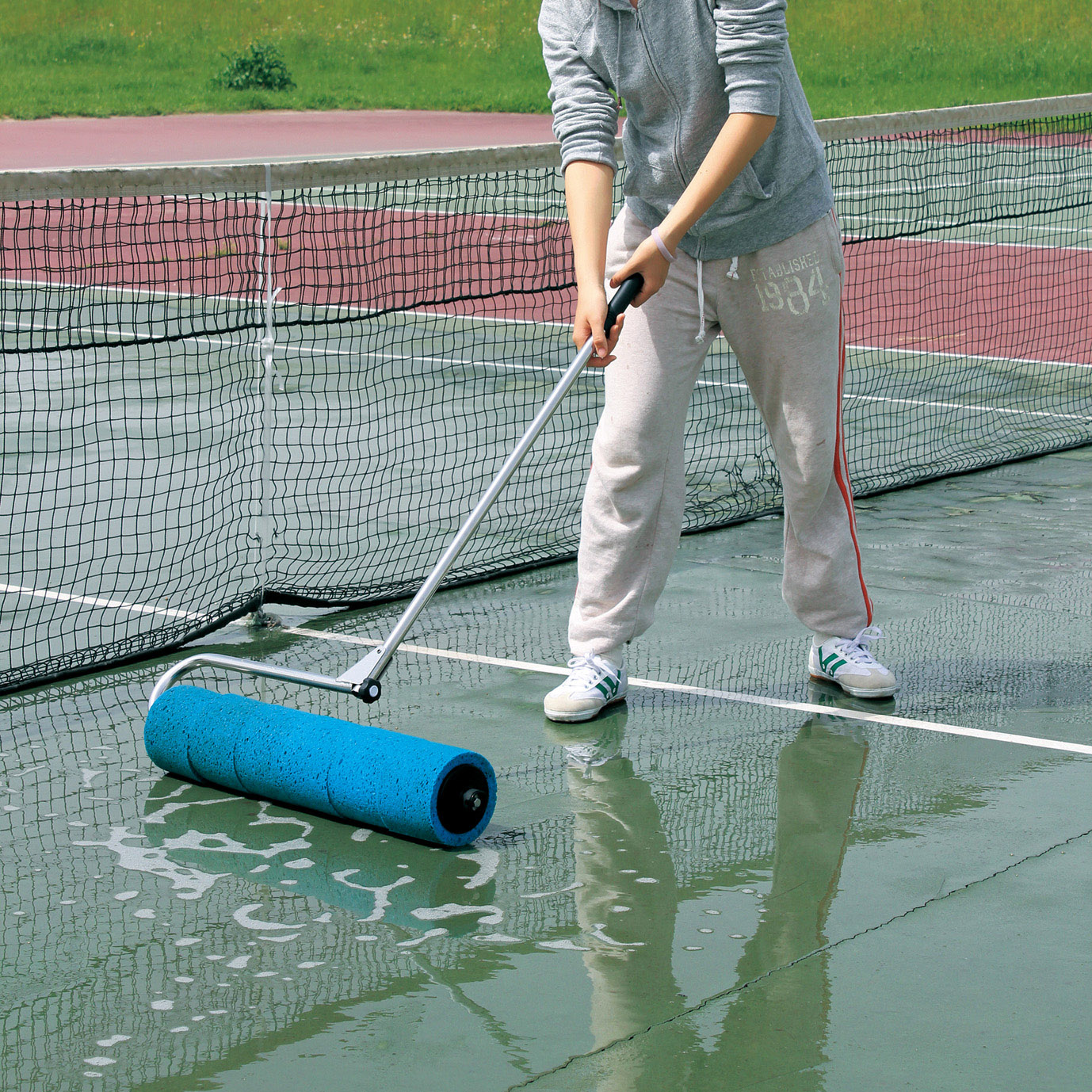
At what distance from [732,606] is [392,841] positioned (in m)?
2.12

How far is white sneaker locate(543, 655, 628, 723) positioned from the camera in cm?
446

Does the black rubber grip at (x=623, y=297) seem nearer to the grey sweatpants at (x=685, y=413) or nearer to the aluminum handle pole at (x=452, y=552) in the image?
the aluminum handle pole at (x=452, y=552)

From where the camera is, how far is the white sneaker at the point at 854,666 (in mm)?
4668

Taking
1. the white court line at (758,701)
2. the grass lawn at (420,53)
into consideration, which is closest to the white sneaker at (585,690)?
the white court line at (758,701)

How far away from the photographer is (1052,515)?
6.77 m

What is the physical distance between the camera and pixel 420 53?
1609 inches

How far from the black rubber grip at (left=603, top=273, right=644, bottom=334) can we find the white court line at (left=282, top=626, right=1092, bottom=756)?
1170 millimetres

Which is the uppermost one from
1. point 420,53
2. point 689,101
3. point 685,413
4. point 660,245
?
point 420,53

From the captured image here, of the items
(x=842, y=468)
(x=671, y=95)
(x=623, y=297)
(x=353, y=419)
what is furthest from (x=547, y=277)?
(x=623, y=297)

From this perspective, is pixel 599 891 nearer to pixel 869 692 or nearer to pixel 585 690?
pixel 585 690

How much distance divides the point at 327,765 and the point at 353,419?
5658 millimetres

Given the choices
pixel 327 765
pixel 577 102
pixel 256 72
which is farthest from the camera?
pixel 256 72

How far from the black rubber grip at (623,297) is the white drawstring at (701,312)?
24cm

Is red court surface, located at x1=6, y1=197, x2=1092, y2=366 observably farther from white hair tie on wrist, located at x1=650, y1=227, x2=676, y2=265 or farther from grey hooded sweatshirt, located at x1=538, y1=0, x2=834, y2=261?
white hair tie on wrist, located at x1=650, y1=227, x2=676, y2=265
